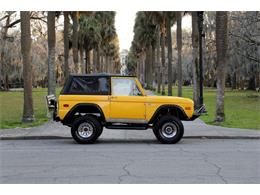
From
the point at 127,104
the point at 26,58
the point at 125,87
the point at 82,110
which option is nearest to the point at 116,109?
the point at 127,104

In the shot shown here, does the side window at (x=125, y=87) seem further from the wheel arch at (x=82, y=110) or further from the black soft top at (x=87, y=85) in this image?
the wheel arch at (x=82, y=110)

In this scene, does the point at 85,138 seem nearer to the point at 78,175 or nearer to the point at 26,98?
the point at 78,175

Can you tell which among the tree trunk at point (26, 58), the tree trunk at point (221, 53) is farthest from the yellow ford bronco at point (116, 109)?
the tree trunk at point (26, 58)

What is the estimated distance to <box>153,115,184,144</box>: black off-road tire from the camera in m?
14.0

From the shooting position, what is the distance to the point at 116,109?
14.0 metres

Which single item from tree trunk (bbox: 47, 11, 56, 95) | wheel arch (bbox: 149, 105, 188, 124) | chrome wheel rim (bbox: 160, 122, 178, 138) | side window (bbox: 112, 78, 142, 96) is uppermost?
tree trunk (bbox: 47, 11, 56, 95)

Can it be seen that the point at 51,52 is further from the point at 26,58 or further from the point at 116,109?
the point at 116,109

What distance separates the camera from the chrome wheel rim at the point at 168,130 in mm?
14007

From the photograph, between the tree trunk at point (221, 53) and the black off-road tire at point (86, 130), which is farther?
the tree trunk at point (221, 53)

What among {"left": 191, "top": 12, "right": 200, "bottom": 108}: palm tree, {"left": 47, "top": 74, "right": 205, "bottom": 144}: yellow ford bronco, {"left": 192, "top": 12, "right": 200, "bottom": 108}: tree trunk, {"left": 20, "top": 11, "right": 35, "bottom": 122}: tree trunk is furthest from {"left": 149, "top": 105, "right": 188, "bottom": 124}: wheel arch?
{"left": 192, "top": 12, "right": 200, "bottom": 108}: tree trunk

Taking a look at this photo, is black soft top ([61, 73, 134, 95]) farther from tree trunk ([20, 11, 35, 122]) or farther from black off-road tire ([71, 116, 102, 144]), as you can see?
tree trunk ([20, 11, 35, 122])

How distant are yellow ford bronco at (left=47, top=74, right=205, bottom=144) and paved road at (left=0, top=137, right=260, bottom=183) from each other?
49cm

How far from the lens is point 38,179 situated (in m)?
8.45

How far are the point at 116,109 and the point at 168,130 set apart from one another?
1.70 meters
